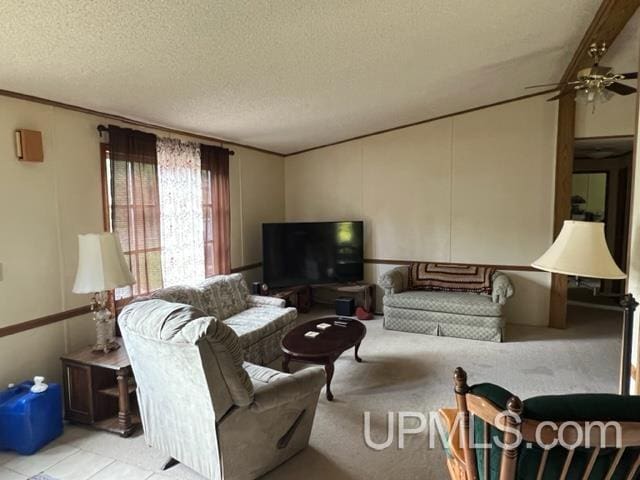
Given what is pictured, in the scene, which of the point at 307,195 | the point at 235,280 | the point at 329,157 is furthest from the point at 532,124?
the point at 235,280

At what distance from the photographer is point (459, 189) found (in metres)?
5.46

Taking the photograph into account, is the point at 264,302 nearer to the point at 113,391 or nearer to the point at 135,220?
the point at 135,220

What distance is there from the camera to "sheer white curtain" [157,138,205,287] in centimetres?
408

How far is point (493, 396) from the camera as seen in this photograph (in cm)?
128

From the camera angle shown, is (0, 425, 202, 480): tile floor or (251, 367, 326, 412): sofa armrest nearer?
(251, 367, 326, 412): sofa armrest

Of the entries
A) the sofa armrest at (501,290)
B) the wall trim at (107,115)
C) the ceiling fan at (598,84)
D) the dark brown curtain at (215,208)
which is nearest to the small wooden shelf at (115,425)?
the dark brown curtain at (215,208)

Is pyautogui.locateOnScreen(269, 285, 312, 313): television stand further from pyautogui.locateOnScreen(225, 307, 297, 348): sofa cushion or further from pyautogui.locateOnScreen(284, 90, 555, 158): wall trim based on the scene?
pyautogui.locateOnScreen(284, 90, 555, 158): wall trim

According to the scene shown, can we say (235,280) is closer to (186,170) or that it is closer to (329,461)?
(186,170)

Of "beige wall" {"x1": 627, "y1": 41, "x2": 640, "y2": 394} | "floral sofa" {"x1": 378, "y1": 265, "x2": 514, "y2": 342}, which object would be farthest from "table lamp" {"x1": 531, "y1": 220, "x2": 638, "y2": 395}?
"floral sofa" {"x1": 378, "y1": 265, "x2": 514, "y2": 342}

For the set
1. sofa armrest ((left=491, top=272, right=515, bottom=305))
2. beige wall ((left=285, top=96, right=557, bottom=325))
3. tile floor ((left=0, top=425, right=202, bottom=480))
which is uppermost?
beige wall ((left=285, top=96, right=557, bottom=325))

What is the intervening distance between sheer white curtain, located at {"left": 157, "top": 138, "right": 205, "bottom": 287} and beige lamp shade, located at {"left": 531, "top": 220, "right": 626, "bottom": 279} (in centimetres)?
348

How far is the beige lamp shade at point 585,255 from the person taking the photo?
80.4 inches

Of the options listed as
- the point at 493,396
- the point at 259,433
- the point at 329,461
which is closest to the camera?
the point at 493,396

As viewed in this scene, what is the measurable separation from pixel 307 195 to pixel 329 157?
2.33 feet
